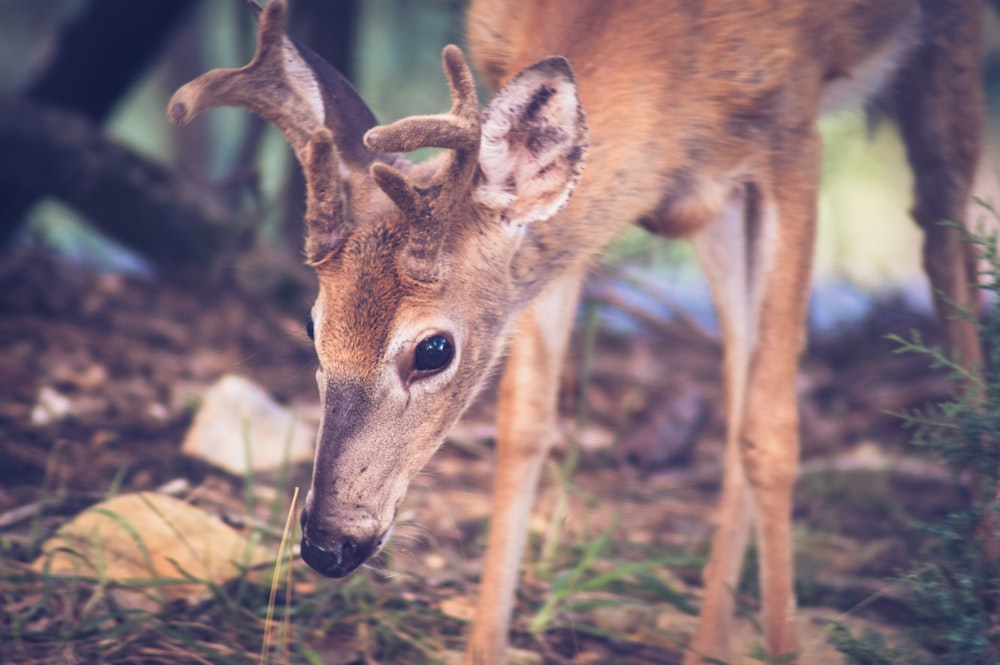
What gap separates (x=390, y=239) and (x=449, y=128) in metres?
0.35

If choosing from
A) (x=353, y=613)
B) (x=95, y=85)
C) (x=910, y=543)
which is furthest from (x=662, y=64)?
(x=95, y=85)

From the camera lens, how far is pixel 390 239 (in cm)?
268

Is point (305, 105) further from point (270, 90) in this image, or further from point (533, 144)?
point (533, 144)

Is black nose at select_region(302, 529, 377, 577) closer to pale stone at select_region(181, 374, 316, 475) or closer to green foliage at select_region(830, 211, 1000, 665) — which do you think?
green foliage at select_region(830, 211, 1000, 665)

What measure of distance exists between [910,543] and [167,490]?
9.03 feet

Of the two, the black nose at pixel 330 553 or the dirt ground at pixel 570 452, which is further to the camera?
the dirt ground at pixel 570 452

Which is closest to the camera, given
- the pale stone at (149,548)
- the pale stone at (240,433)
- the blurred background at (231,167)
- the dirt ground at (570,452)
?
the pale stone at (149,548)

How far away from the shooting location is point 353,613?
3246mm

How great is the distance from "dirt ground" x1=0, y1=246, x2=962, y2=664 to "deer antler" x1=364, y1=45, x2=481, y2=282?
2.33 feet

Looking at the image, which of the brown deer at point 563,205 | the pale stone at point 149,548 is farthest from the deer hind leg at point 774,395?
the pale stone at point 149,548

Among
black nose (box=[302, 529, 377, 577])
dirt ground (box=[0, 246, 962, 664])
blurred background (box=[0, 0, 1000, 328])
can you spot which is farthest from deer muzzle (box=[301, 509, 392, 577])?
blurred background (box=[0, 0, 1000, 328])

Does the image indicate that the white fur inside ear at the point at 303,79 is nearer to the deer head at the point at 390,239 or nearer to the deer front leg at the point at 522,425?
the deer head at the point at 390,239

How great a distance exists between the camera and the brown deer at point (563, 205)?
261cm

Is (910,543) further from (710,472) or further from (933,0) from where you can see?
(933,0)
